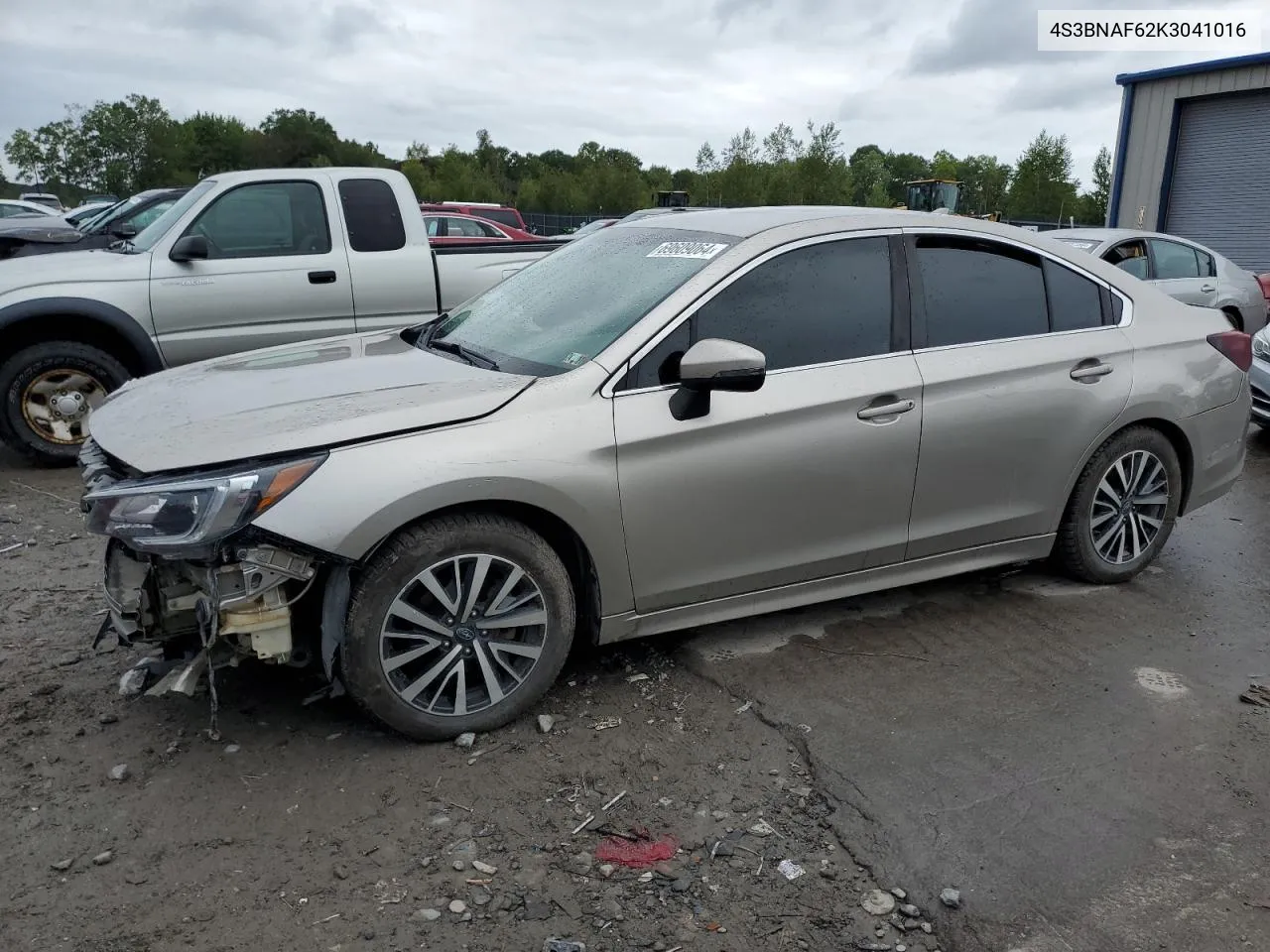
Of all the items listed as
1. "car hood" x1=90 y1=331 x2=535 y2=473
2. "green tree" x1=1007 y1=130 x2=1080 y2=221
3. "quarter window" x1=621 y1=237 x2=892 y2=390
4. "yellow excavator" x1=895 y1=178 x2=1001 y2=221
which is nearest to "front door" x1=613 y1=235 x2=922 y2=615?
"quarter window" x1=621 y1=237 x2=892 y2=390

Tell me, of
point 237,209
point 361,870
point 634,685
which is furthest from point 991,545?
point 237,209

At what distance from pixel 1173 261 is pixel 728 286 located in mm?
10018

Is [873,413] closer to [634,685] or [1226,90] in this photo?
[634,685]

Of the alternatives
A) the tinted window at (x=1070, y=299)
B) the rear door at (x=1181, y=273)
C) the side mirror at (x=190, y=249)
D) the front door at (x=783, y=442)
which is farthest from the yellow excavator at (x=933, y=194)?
the front door at (x=783, y=442)

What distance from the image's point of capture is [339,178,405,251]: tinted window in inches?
296

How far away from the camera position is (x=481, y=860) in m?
2.80

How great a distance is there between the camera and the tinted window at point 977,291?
4102mm

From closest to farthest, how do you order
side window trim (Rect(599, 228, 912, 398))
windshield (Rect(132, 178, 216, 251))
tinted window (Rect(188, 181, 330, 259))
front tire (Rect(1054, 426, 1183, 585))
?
side window trim (Rect(599, 228, 912, 398)) < front tire (Rect(1054, 426, 1183, 585)) < windshield (Rect(132, 178, 216, 251)) < tinted window (Rect(188, 181, 330, 259))

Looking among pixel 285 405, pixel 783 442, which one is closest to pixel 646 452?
pixel 783 442

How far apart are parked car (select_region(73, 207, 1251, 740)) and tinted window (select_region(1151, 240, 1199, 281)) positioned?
7.49 metres

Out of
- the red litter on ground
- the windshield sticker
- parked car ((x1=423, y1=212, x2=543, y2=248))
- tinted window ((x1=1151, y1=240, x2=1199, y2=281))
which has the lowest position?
the red litter on ground

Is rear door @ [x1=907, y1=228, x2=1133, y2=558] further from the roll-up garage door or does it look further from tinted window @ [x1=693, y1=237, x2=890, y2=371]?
the roll-up garage door

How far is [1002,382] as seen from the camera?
13.6ft

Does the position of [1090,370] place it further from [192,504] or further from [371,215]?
[371,215]
